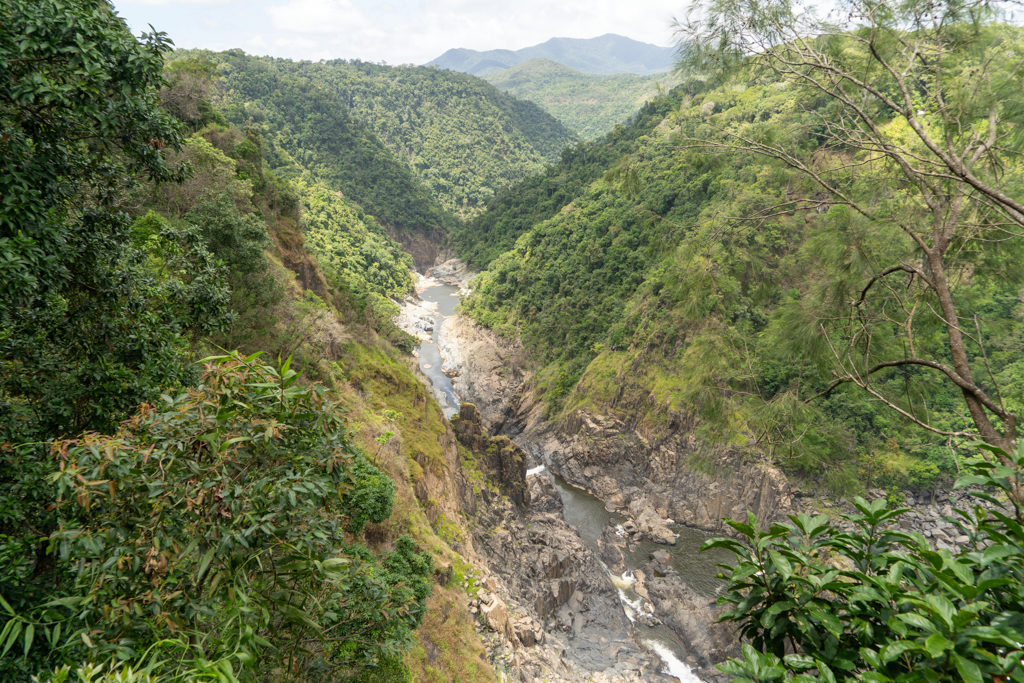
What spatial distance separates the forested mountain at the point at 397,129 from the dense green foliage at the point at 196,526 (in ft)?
192

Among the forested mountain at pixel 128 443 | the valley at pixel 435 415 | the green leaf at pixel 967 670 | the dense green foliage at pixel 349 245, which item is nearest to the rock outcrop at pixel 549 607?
the valley at pixel 435 415

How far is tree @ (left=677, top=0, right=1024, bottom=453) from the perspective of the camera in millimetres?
5465

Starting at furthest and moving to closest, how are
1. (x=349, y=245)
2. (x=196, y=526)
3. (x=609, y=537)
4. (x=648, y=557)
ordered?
(x=349, y=245) → (x=609, y=537) → (x=648, y=557) → (x=196, y=526)

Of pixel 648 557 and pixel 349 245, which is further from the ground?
Result: pixel 349 245

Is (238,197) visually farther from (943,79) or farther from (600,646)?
(600,646)

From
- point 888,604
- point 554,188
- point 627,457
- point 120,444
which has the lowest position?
point 627,457

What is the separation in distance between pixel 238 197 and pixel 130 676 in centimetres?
1864

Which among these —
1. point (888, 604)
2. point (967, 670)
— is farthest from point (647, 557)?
point (967, 670)

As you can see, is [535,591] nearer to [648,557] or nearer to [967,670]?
[648,557]

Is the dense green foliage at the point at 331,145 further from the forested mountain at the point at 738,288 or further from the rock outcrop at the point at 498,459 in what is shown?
the rock outcrop at the point at 498,459

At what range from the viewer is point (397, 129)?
329 ft

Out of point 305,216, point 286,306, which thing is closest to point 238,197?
point 286,306

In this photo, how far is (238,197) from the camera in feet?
58.2

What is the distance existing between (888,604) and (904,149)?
20.2 ft
